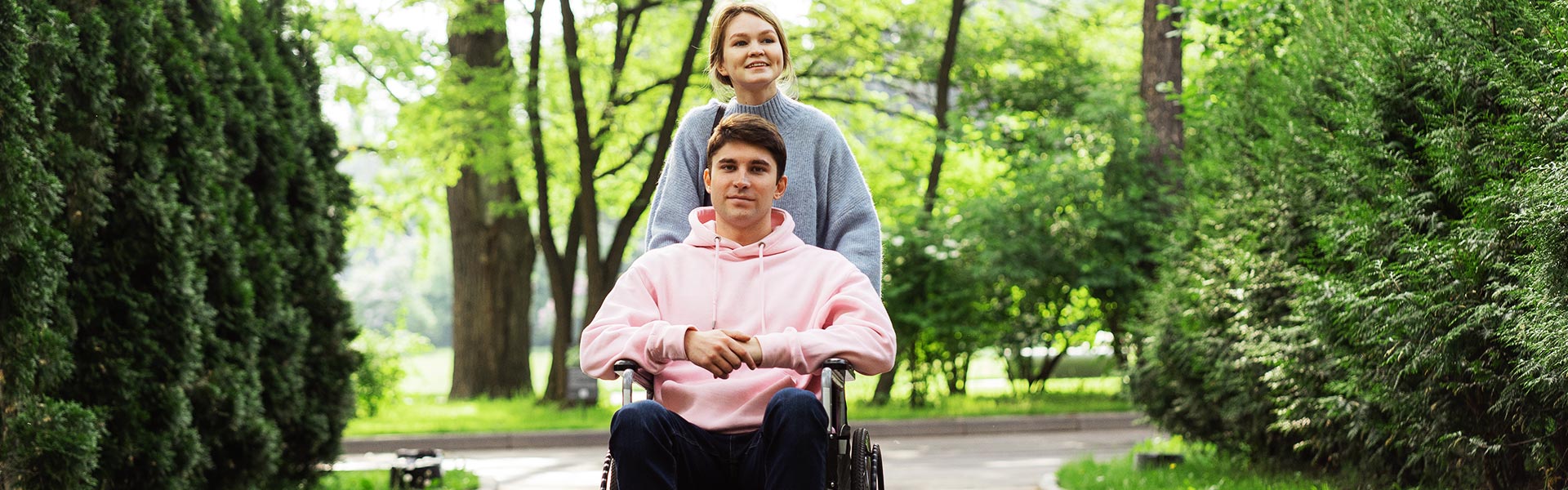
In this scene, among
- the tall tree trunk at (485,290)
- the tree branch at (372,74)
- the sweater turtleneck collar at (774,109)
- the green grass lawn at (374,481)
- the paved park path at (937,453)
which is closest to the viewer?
the sweater turtleneck collar at (774,109)

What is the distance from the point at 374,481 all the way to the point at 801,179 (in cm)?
596

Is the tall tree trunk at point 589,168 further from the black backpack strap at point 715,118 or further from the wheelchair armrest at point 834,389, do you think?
the wheelchair armrest at point 834,389

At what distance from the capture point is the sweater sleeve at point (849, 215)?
4300 millimetres

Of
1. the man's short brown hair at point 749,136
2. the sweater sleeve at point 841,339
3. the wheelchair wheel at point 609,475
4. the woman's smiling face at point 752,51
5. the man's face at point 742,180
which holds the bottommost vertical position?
the wheelchair wheel at point 609,475

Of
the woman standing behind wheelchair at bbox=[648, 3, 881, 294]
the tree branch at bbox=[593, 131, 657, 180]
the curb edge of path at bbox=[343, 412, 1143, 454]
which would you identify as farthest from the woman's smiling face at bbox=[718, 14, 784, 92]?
the tree branch at bbox=[593, 131, 657, 180]

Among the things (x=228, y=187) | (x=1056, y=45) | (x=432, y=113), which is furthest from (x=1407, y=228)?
(x=1056, y=45)

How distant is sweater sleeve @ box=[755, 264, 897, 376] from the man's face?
30 centimetres

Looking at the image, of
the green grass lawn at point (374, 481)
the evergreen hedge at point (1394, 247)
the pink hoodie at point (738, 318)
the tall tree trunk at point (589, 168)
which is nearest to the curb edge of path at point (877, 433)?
the tall tree trunk at point (589, 168)

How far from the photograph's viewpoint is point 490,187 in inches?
808

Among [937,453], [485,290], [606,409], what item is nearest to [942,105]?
[606,409]

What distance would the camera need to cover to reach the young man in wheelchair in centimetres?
352

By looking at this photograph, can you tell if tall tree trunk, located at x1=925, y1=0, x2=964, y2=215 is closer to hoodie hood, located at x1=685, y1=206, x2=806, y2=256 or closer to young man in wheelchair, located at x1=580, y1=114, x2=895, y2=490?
hoodie hood, located at x1=685, y1=206, x2=806, y2=256

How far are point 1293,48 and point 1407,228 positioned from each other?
7.69 ft

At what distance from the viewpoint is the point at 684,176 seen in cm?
457
